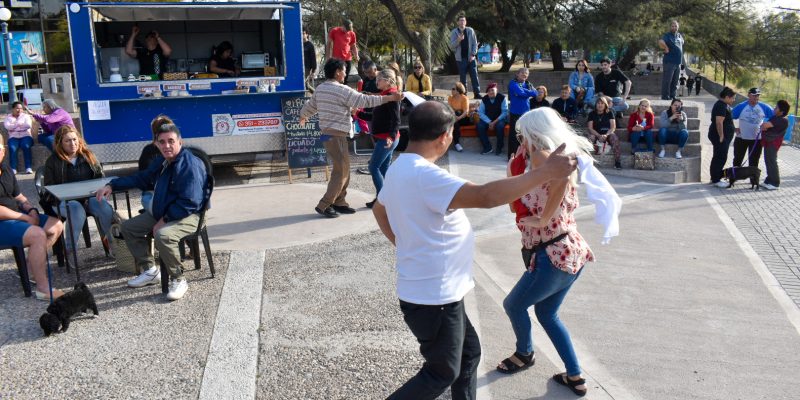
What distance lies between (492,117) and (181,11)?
19.3ft

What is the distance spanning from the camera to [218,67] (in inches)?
440

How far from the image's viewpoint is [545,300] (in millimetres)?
3654

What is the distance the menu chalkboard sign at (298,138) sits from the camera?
32.8 ft

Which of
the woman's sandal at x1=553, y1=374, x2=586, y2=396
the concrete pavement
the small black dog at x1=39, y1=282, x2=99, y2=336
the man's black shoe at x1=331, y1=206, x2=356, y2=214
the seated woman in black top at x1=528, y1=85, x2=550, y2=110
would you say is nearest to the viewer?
the woman's sandal at x1=553, y1=374, x2=586, y2=396

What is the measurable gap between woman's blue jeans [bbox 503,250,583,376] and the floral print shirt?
4cm

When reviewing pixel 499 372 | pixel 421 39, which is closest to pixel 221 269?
pixel 499 372

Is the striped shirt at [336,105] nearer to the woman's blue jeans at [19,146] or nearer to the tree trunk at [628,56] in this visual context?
the woman's blue jeans at [19,146]

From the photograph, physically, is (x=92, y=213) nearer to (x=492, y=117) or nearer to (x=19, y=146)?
(x=19, y=146)

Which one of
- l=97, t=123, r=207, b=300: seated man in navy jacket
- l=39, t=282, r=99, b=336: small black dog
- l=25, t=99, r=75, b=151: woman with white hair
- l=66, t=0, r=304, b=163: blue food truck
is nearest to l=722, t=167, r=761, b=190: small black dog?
l=66, t=0, r=304, b=163: blue food truck

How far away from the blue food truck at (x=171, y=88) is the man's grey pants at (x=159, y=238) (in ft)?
14.8

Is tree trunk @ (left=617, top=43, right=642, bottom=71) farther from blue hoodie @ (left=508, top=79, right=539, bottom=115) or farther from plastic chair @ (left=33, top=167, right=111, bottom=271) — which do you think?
plastic chair @ (left=33, top=167, right=111, bottom=271)

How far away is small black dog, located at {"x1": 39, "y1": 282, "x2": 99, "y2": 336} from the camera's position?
178 inches

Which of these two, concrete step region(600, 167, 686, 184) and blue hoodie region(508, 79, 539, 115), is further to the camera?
blue hoodie region(508, 79, 539, 115)

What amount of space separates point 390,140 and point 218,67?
4.93 m
